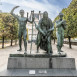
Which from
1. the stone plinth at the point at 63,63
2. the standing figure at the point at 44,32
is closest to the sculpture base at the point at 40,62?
the stone plinth at the point at 63,63

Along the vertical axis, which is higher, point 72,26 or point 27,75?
point 72,26

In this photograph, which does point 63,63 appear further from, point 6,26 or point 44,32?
point 6,26

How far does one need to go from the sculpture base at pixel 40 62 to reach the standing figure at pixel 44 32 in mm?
526

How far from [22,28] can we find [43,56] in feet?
6.46

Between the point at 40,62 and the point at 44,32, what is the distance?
5.34 ft

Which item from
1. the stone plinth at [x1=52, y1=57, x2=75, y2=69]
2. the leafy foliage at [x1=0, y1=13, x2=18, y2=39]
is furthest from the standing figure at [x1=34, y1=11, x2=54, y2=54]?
the leafy foliage at [x1=0, y1=13, x2=18, y2=39]

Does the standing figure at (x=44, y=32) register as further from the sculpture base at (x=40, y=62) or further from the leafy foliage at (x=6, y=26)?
the leafy foliage at (x=6, y=26)

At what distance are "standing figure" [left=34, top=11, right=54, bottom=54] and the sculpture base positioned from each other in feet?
1.73

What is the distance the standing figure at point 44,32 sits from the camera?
15.5ft

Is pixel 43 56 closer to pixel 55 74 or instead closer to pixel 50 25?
pixel 55 74

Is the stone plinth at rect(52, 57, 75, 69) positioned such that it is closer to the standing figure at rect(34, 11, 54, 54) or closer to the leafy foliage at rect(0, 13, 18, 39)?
the standing figure at rect(34, 11, 54, 54)

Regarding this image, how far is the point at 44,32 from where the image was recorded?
4.85 m

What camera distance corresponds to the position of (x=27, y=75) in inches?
144

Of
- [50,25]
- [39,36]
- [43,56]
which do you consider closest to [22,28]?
[39,36]
